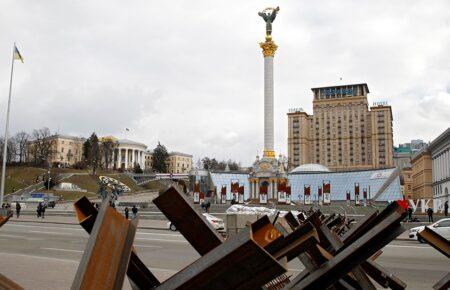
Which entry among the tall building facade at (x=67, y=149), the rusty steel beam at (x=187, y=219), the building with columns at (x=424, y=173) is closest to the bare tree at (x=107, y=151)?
the tall building facade at (x=67, y=149)

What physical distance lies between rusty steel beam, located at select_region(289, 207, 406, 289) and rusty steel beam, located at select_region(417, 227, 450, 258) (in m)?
1.51

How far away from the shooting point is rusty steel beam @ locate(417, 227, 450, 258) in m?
3.90

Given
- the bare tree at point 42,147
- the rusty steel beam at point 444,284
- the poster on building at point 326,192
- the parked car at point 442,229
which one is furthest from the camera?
the bare tree at point 42,147

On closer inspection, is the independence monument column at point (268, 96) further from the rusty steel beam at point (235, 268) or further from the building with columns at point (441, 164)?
the rusty steel beam at point (235, 268)

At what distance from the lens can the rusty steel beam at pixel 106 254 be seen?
1.62 meters

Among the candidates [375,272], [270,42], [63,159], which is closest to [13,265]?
[375,272]

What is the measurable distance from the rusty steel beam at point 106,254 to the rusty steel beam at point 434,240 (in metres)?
2.85

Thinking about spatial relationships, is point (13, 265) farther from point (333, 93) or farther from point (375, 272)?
point (333, 93)

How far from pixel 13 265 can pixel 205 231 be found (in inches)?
463

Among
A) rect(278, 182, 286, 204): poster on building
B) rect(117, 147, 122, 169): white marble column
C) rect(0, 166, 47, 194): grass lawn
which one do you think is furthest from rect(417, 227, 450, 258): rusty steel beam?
rect(117, 147, 122, 169): white marble column

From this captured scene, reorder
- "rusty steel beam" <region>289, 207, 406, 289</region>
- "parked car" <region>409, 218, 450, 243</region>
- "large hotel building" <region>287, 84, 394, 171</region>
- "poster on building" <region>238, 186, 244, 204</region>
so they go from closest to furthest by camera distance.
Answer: "rusty steel beam" <region>289, 207, 406, 289</region>, "parked car" <region>409, 218, 450, 243</region>, "poster on building" <region>238, 186, 244, 204</region>, "large hotel building" <region>287, 84, 394, 171</region>

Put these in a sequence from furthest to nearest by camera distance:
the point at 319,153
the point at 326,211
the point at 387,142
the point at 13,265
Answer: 1. the point at 319,153
2. the point at 387,142
3. the point at 326,211
4. the point at 13,265

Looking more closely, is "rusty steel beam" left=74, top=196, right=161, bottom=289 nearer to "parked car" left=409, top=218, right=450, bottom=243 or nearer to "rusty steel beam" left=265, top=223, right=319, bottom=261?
"rusty steel beam" left=265, top=223, right=319, bottom=261

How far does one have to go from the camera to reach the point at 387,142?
6211 inches
